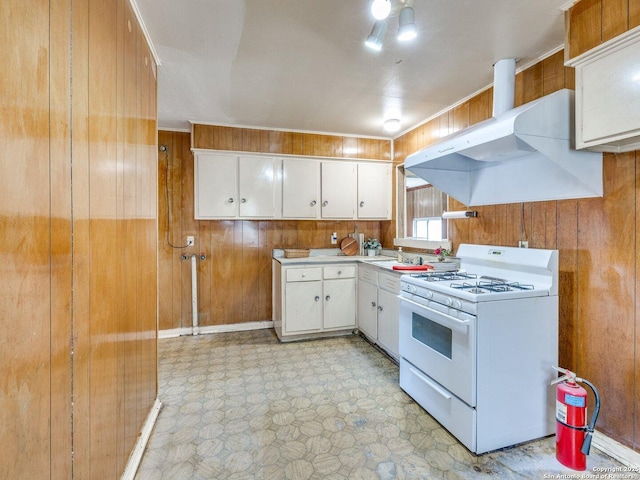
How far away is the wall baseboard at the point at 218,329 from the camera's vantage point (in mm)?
3758

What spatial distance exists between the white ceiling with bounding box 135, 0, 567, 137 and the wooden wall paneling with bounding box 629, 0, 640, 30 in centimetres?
32

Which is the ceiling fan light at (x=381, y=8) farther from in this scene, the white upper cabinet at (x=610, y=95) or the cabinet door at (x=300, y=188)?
the cabinet door at (x=300, y=188)

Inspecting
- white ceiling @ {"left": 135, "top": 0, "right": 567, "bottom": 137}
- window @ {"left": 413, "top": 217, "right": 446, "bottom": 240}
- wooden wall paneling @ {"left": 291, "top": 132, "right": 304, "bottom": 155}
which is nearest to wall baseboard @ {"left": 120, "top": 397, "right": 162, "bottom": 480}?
white ceiling @ {"left": 135, "top": 0, "right": 567, "bottom": 137}

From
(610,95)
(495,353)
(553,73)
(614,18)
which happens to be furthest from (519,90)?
(495,353)

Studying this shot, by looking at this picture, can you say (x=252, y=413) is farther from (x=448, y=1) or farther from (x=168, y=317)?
(x=448, y=1)

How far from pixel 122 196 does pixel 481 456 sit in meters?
2.37

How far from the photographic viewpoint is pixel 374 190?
412cm

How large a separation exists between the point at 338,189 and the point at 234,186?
50.4 inches

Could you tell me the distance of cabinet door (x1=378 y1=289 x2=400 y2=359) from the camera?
9.48 ft

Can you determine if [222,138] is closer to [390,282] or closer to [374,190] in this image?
[374,190]

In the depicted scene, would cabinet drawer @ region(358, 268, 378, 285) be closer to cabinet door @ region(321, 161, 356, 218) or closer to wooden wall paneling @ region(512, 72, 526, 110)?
cabinet door @ region(321, 161, 356, 218)

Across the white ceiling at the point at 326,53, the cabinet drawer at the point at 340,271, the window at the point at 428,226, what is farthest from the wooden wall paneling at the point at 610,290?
the window at the point at 428,226

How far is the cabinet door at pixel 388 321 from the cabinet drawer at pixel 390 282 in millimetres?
49

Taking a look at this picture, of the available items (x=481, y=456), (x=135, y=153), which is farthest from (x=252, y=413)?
(x=135, y=153)
